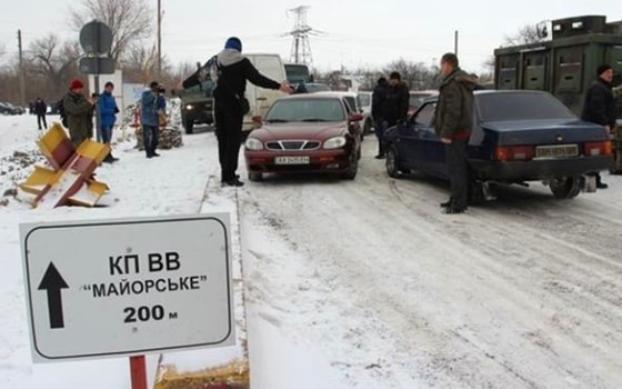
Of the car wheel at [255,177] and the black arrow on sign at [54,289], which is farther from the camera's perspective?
the car wheel at [255,177]

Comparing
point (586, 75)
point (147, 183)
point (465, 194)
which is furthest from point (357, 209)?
point (586, 75)

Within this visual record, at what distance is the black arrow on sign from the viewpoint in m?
2.17

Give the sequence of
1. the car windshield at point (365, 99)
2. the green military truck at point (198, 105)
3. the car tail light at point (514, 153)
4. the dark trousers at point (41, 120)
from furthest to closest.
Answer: the dark trousers at point (41, 120) < the car windshield at point (365, 99) < the green military truck at point (198, 105) < the car tail light at point (514, 153)

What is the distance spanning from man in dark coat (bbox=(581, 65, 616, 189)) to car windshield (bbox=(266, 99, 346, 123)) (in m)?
3.93

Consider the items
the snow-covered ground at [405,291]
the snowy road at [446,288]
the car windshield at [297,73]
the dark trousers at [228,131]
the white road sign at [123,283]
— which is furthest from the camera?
the car windshield at [297,73]

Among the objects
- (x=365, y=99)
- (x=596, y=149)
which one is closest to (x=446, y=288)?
(x=596, y=149)

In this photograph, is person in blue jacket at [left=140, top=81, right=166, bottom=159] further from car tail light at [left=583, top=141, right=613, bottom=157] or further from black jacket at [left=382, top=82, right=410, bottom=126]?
car tail light at [left=583, top=141, right=613, bottom=157]

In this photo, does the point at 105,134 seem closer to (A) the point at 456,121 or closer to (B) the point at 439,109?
(B) the point at 439,109

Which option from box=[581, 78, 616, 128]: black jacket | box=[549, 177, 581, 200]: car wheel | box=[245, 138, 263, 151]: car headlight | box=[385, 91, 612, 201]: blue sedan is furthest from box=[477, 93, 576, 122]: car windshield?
box=[245, 138, 263, 151]: car headlight

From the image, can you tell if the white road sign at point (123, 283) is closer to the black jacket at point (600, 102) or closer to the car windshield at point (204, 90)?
the black jacket at point (600, 102)

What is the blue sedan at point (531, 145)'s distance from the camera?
288 inches

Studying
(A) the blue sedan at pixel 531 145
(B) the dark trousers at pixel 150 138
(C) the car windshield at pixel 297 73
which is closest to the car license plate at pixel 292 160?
(A) the blue sedan at pixel 531 145

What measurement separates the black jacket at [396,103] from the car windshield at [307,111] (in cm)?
202

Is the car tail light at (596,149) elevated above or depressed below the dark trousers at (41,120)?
above
